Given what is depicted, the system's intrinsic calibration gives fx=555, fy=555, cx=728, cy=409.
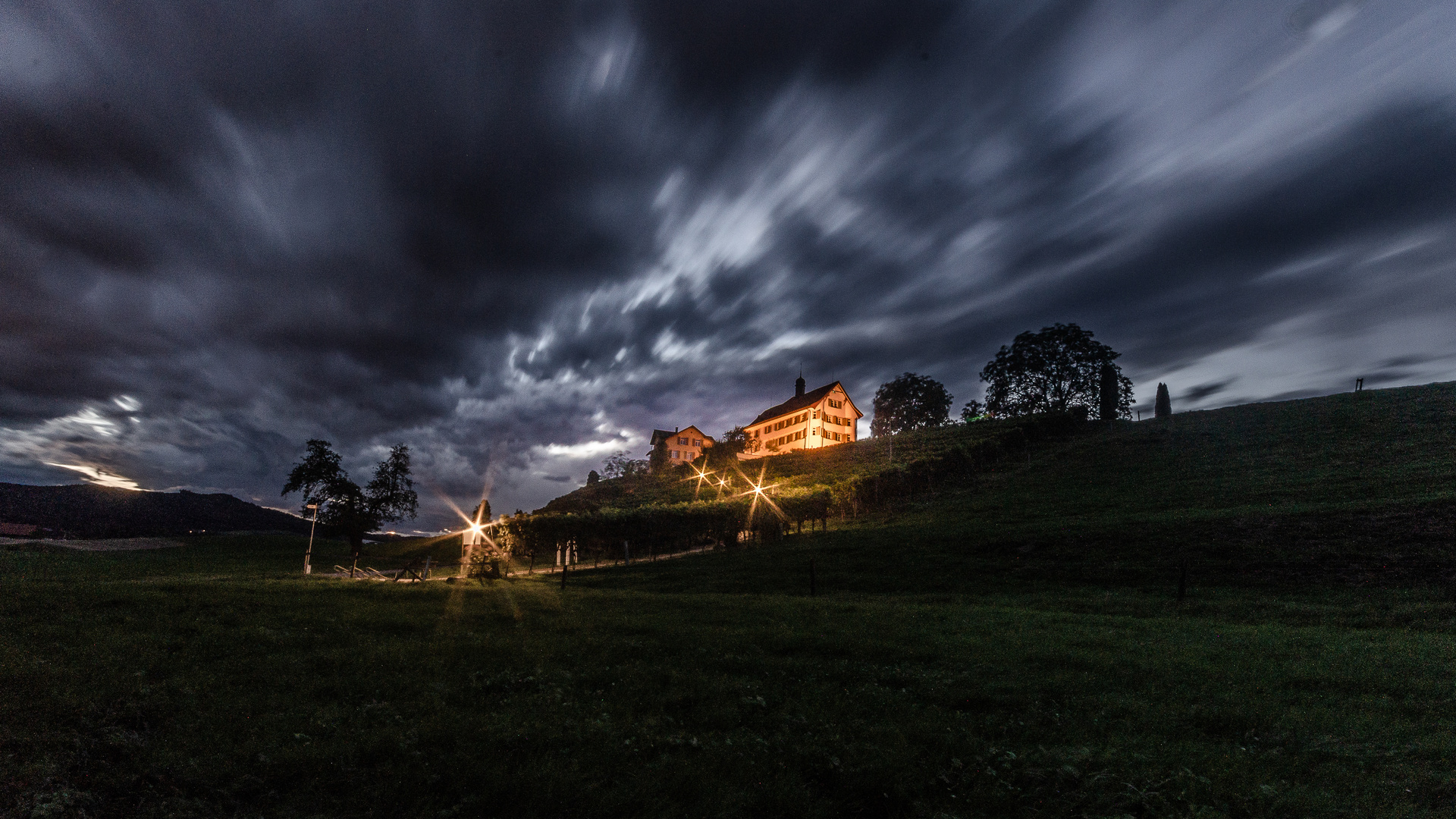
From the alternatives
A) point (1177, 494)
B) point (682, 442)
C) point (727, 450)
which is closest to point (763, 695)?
point (1177, 494)

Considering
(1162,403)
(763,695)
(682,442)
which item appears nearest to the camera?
(763,695)

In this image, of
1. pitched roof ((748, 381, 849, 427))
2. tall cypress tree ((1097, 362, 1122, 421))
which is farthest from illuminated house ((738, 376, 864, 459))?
tall cypress tree ((1097, 362, 1122, 421))

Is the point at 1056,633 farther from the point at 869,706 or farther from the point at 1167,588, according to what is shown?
the point at 1167,588

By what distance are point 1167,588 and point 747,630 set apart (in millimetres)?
19022

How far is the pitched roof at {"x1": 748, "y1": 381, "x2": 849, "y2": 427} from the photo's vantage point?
115 metres

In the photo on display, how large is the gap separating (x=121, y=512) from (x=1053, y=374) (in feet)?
550

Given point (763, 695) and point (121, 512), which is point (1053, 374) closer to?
point (763, 695)

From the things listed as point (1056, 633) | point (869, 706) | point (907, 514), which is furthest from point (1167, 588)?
point (907, 514)

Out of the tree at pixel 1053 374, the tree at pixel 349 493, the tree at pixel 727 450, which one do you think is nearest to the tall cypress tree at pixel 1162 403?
the tree at pixel 1053 374

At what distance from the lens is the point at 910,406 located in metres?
118

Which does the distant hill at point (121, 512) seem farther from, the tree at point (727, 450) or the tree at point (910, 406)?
the tree at point (910, 406)

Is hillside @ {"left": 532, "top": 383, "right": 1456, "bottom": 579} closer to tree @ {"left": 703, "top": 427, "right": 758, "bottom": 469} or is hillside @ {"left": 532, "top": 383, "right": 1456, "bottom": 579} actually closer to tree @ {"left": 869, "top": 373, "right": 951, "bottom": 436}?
tree @ {"left": 703, "top": 427, "right": 758, "bottom": 469}

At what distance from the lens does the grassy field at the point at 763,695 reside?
6.78 meters

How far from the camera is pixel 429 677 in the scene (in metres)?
10.8
